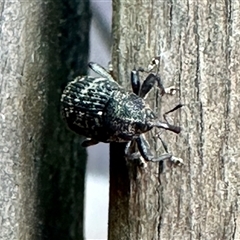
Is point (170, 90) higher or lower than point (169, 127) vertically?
higher

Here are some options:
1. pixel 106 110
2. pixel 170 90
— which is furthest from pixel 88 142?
pixel 170 90

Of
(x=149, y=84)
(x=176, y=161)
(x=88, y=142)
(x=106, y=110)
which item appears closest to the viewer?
(x=176, y=161)

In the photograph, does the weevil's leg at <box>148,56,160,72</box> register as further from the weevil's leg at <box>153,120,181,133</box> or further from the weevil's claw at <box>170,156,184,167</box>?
the weevil's claw at <box>170,156,184,167</box>

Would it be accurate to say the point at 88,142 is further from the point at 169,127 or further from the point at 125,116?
the point at 169,127

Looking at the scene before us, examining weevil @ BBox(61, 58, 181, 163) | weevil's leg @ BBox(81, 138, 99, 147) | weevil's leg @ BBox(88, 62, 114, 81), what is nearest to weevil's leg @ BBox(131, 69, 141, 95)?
weevil @ BBox(61, 58, 181, 163)

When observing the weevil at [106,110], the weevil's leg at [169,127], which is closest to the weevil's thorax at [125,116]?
the weevil at [106,110]

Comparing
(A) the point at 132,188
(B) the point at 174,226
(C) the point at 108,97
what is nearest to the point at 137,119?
(C) the point at 108,97
